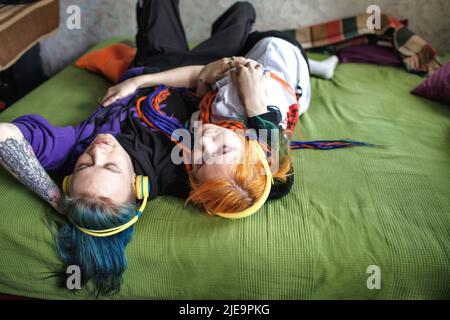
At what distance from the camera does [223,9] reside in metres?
1.86

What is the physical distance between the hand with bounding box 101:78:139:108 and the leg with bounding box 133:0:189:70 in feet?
0.64

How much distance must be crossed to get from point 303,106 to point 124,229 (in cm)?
83

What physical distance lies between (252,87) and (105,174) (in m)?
0.51

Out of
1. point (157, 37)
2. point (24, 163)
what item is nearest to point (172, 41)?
point (157, 37)

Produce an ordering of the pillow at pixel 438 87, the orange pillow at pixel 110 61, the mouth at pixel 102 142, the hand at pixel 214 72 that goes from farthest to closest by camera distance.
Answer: the orange pillow at pixel 110 61 → the pillow at pixel 438 87 → the hand at pixel 214 72 → the mouth at pixel 102 142

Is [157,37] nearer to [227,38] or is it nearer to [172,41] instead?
[172,41]

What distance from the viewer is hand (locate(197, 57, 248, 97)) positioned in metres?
1.20

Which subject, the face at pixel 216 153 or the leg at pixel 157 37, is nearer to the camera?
the face at pixel 216 153

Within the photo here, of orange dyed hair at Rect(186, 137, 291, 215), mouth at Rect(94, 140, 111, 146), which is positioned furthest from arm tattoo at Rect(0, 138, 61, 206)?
orange dyed hair at Rect(186, 137, 291, 215)

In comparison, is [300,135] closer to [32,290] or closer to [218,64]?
[218,64]

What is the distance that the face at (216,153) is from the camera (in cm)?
92

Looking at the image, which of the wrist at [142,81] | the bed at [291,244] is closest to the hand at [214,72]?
the wrist at [142,81]

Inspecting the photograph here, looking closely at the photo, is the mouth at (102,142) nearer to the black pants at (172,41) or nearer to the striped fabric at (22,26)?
the black pants at (172,41)

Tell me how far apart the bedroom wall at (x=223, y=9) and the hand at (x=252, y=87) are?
2.77 feet
